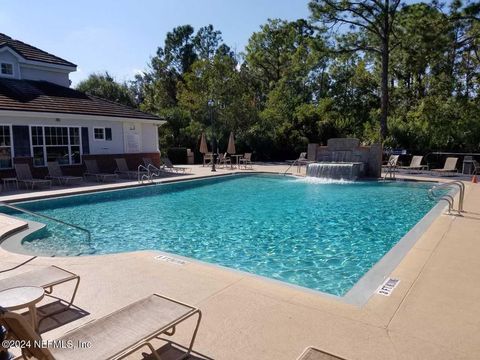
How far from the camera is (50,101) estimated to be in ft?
53.9

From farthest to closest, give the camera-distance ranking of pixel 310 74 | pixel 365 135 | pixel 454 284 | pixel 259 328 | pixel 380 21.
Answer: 1. pixel 310 74
2. pixel 365 135
3. pixel 380 21
4. pixel 454 284
5. pixel 259 328

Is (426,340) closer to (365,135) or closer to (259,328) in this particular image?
(259,328)

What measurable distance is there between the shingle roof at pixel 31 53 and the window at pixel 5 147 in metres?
5.41

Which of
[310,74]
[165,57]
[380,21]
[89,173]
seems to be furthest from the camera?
[165,57]

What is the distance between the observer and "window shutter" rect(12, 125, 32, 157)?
14.7 m

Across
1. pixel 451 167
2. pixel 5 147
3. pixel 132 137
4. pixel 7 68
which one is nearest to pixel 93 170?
pixel 132 137

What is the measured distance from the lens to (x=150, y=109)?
37.7m

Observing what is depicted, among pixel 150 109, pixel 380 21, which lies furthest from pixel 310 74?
pixel 150 109

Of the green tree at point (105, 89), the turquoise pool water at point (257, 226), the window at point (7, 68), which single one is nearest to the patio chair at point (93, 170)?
the turquoise pool water at point (257, 226)

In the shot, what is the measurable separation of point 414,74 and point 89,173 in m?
26.1

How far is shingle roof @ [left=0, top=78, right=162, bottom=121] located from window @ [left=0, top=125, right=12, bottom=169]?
3.33ft

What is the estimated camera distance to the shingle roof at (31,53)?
18344mm

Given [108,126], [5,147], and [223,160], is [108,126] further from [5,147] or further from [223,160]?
[223,160]

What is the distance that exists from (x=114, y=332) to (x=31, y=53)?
20.6 metres
